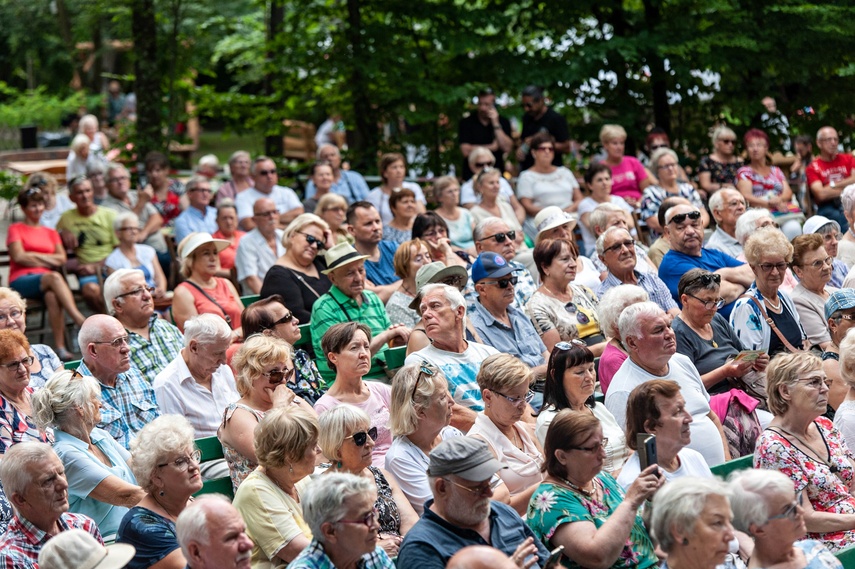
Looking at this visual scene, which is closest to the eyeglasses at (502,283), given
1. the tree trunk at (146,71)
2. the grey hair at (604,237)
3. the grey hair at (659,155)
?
the grey hair at (604,237)

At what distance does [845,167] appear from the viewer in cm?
1132

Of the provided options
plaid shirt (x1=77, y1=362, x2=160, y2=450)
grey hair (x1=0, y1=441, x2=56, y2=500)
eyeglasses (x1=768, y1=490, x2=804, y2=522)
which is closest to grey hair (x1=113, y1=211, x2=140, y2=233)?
plaid shirt (x1=77, y1=362, x2=160, y2=450)

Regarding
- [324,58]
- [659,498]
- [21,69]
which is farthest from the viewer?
[21,69]

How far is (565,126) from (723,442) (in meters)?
6.00

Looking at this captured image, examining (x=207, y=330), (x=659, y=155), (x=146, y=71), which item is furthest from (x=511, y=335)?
(x=146, y=71)

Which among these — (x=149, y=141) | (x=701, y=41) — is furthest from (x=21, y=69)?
(x=701, y=41)

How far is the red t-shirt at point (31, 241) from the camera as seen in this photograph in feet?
29.9

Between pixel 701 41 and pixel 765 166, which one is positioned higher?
pixel 701 41

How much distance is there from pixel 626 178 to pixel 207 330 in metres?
5.69

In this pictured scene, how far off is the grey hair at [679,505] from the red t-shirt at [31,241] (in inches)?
257

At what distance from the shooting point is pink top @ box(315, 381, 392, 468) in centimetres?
568

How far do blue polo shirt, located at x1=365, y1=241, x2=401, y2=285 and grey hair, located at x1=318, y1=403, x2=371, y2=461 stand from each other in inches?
142

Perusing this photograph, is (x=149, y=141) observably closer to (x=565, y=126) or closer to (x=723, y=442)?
(x=565, y=126)

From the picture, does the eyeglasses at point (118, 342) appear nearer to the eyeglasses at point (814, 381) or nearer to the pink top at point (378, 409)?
the pink top at point (378, 409)
